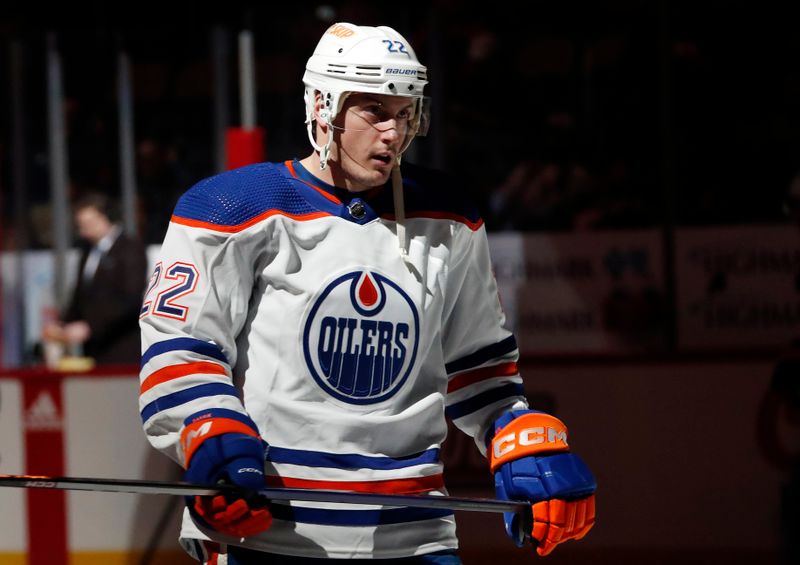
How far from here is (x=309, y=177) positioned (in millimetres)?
1996

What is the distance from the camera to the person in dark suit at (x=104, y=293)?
4.79 m

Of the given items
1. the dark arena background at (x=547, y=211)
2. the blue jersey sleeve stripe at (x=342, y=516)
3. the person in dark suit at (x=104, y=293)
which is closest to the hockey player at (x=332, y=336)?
the blue jersey sleeve stripe at (x=342, y=516)

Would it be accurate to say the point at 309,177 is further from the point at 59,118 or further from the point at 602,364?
the point at 59,118

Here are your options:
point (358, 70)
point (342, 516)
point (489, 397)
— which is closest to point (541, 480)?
point (489, 397)

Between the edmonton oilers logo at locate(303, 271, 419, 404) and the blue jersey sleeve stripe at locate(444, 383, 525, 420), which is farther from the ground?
the edmonton oilers logo at locate(303, 271, 419, 404)

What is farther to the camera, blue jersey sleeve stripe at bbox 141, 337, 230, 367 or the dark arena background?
the dark arena background

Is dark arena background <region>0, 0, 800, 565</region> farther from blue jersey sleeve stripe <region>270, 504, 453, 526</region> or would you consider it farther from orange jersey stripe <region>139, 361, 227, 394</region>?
orange jersey stripe <region>139, 361, 227, 394</region>

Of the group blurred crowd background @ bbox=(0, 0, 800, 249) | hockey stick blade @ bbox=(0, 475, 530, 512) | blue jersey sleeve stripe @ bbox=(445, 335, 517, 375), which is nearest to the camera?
hockey stick blade @ bbox=(0, 475, 530, 512)

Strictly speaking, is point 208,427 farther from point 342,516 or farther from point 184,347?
point 342,516

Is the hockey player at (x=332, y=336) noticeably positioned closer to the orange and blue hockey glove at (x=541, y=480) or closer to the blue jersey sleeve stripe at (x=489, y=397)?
the orange and blue hockey glove at (x=541, y=480)

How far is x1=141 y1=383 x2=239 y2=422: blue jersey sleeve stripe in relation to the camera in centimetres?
184

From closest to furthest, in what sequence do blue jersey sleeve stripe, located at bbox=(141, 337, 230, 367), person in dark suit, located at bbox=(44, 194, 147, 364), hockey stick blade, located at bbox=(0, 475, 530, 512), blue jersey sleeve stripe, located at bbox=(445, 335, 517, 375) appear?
hockey stick blade, located at bbox=(0, 475, 530, 512) → blue jersey sleeve stripe, located at bbox=(141, 337, 230, 367) → blue jersey sleeve stripe, located at bbox=(445, 335, 517, 375) → person in dark suit, located at bbox=(44, 194, 147, 364)

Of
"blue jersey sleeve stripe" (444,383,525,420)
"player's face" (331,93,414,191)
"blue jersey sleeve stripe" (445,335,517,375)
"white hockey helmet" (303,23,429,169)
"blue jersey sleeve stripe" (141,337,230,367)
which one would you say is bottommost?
"blue jersey sleeve stripe" (444,383,525,420)

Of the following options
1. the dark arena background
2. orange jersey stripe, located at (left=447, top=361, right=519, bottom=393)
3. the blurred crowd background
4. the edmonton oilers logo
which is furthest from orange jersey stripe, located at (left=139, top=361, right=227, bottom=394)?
the blurred crowd background
